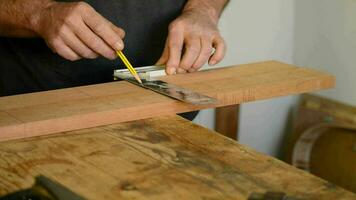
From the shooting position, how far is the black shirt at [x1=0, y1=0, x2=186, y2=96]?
1573 mm

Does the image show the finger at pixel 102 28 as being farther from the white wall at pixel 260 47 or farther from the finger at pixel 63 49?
the white wall at pixel 260 47

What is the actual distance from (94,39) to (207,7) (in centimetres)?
45

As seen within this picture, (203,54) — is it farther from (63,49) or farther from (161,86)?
(63,49)

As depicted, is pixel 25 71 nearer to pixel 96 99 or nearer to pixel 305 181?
pixel 96 99

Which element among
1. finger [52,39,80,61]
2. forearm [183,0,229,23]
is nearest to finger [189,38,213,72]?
forearm [183,0,229,23]

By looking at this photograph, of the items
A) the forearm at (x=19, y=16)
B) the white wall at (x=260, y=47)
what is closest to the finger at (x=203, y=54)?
the forearm at (x=19, y=16)

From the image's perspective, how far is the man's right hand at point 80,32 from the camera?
1.29 meters

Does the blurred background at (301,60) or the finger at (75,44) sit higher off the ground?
the finger at (75,44)

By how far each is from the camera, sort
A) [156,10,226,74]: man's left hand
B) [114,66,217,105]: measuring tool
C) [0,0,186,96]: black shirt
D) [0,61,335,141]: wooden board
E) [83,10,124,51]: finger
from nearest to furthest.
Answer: [0,61,335,141]: wooden board
[114,66,217,105]: measuring tool
[83,10,124,51]: finger
[156,10,226,74]: man's left hand
[0,0,186,96]: black shirt

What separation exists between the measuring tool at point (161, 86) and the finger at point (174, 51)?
0.02m

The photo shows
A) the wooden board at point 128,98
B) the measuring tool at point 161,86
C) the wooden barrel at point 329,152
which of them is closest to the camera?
the wooden board at point 128,98

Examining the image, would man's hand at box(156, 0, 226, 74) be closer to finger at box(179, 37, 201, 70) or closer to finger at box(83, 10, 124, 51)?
finger at box(179, 37, 201, 70)

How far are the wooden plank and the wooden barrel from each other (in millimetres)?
313

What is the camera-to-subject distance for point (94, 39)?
130 cm
